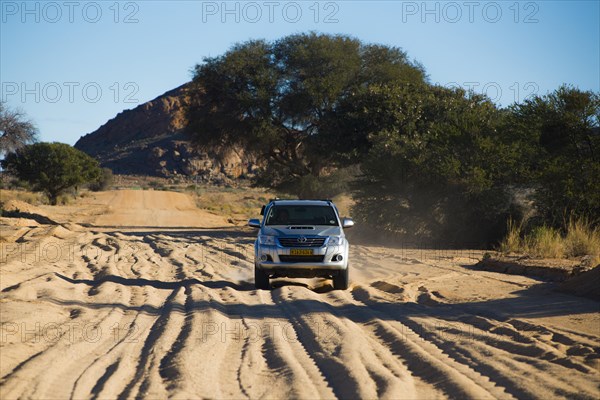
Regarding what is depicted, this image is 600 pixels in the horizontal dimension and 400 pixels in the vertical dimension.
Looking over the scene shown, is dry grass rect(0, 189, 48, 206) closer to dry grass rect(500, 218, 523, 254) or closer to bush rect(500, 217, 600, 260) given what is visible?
dry grass rect(500, 218, 523, 254)

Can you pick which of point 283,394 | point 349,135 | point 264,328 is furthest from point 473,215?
point 283,394

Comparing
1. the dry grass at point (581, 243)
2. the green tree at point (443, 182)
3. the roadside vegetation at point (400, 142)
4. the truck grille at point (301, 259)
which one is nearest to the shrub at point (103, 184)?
the roadside vegetation at point (400, 142)

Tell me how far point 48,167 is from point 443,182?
1534 inches

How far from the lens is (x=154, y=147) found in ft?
424

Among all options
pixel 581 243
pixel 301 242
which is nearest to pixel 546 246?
pixel 581 243

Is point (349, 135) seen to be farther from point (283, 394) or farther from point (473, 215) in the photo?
point (283, 394)

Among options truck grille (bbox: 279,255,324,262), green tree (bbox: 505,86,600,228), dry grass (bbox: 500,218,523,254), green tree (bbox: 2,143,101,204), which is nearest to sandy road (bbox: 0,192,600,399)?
truck grille (bbox: 279,255,324,262)

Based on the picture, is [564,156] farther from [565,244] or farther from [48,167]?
[48,167]

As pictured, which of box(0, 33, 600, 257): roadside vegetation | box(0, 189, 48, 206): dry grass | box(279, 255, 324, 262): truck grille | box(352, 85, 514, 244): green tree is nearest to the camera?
box(279, 255, 324, 262): truck grille

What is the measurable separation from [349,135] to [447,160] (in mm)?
10525

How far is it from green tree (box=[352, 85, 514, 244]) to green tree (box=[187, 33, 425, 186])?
253 inches

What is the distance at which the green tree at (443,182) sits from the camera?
24125 mm

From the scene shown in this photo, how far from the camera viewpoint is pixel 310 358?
26.7ft

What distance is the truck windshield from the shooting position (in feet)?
49.8
